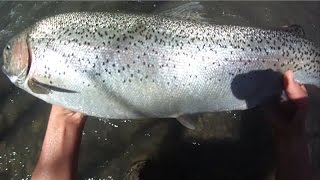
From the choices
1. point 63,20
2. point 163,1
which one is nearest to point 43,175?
point 63,20

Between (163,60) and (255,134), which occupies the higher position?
(163,60)

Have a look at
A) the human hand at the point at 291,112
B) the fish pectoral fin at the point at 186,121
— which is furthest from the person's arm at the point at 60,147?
the human hand at the point at 291,112

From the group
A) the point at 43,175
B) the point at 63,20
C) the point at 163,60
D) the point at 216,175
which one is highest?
the point at 63,20

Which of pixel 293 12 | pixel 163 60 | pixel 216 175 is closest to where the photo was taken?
pixel 163 60

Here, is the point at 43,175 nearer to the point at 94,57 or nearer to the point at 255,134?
the point at 94,57

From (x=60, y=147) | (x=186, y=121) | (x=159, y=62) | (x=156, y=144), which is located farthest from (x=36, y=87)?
(x=156, y=144)

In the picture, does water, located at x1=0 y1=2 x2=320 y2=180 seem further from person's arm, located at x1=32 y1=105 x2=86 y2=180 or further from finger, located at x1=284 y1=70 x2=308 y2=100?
finger, located at x1=284 y1=70 x2=308 y2=100

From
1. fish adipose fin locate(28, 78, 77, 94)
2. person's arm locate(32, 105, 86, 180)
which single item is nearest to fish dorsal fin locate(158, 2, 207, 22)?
fish adipose fin locate(28, 78, 77, 94)
